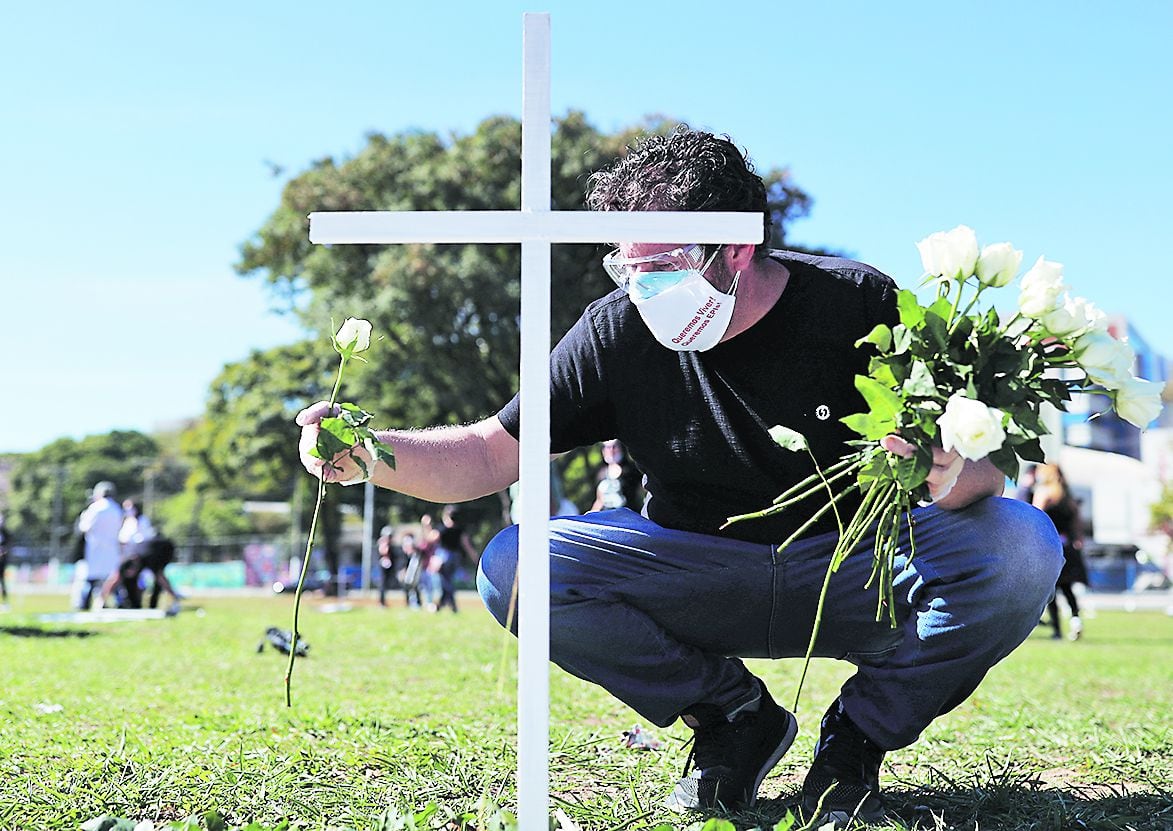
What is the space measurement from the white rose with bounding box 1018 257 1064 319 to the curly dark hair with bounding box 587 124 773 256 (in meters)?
0.65

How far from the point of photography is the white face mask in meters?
2.47

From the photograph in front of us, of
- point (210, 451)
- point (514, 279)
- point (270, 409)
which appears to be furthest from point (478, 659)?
point (210, 451)

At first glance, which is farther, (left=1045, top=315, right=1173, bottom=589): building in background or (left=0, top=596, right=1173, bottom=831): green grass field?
(left=1045, top=315, right=1173, bottom=589): building in background

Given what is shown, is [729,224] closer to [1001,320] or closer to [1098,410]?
[1001,320]

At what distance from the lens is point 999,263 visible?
2.00m

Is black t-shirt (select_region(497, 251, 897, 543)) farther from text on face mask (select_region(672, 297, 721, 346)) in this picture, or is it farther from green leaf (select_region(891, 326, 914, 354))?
green leaf (select_region(891, 326, 914, 354))

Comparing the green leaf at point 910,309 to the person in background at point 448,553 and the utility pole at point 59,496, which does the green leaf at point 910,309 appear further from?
the utility pole at point 59,496

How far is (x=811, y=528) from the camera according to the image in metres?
2.66

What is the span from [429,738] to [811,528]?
1356 millimetres

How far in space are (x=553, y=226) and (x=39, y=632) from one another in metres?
9.35

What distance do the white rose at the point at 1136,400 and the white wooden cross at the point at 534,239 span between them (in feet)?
2.29

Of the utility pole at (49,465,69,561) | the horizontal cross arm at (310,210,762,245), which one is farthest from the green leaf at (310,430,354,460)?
the utility pole at (49,465,69,561)

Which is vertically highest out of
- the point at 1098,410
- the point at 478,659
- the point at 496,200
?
the point at 496,200

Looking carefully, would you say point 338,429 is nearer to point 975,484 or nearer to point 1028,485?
point 975,484
